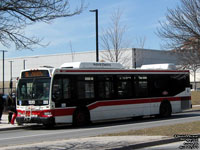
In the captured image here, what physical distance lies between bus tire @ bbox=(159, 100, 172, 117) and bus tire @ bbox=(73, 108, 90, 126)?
5.85 m

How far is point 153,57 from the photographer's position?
78.5m

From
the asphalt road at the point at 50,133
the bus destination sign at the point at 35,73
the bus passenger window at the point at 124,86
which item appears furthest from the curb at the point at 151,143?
the bus passenger window at the point at 124,86

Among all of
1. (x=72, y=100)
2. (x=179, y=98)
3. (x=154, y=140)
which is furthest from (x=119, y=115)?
(x=154, y=140)

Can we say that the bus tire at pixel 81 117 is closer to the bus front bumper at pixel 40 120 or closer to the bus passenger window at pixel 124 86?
the bus front bumper at pixel 40 120

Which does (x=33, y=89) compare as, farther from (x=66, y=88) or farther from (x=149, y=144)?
(x=149, y=144)

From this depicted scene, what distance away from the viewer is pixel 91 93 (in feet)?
67.2

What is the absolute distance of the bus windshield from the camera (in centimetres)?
1888

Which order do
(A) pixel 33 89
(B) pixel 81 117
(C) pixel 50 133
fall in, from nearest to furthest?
(C) pixel 50 133 < (A) pixel 33 89 < (B) pixel 81 117

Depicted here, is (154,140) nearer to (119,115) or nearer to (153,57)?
(119,115)

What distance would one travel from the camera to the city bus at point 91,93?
18875mm

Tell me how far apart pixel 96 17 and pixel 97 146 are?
17477 millimetres

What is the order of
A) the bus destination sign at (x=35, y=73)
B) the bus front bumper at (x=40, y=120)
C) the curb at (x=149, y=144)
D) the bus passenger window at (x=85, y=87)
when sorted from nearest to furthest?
the curb at (x=149, y=144) < the bus front bumper at (x=40, y=120) < the bus destination sign at (x=35, y=73) < the bus passenger window at (x=85, y=87)

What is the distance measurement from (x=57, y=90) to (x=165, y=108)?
8.32 metres

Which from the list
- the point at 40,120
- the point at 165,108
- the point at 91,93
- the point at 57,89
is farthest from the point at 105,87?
the point at 165,108
